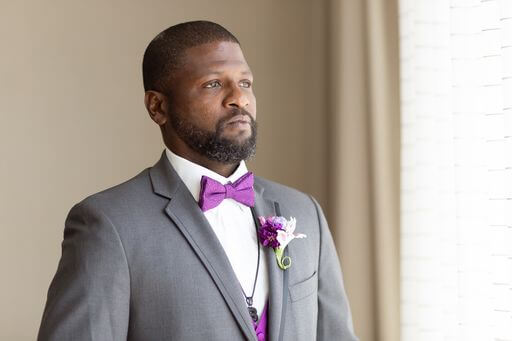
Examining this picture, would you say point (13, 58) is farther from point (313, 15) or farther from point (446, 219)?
point (446, 219)

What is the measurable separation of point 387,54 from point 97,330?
1.86 meters

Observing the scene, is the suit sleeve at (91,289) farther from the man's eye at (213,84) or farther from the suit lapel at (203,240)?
the man's eye at (213,84)

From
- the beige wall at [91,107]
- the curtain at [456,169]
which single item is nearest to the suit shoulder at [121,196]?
the curtain at [456,169]

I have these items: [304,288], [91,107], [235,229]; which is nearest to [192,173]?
[235,229]

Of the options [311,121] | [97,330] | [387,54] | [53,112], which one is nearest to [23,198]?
[53,112]

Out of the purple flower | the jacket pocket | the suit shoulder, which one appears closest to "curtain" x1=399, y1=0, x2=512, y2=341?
the jacket pocket

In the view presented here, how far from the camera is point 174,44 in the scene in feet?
6.57

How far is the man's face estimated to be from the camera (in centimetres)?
192

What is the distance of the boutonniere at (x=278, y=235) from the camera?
1925 millimetres

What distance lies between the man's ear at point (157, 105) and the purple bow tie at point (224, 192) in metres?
0.20

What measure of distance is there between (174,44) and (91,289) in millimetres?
633

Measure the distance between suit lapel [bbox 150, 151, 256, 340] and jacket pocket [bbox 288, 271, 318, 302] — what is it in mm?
159

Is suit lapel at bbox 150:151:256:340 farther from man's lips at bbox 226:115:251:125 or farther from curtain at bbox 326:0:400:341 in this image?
curtain at bbox 326:0:400:341

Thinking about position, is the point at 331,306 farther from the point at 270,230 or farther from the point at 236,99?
the point at 236,99
